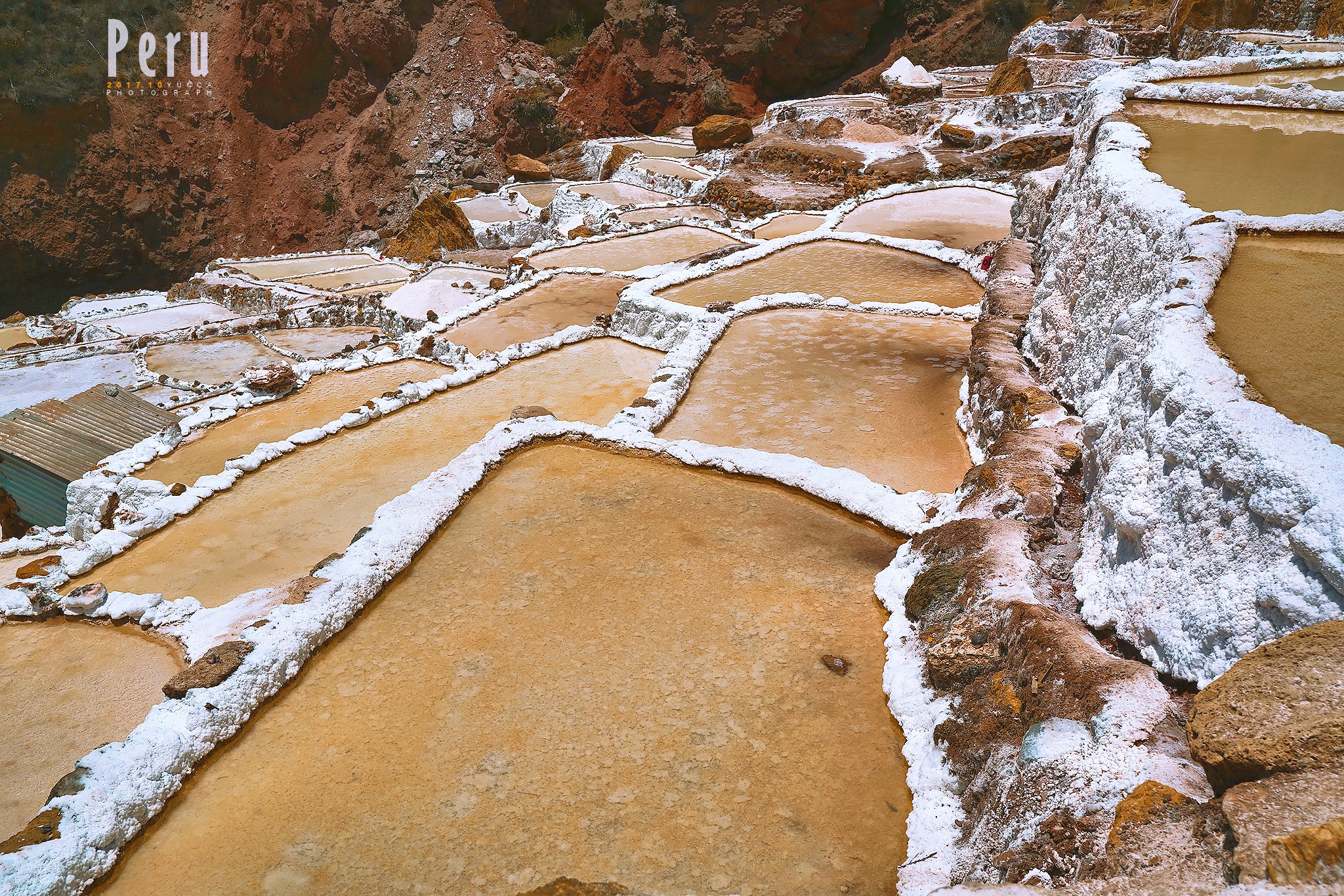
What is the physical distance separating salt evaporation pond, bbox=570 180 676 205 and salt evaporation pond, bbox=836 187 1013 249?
7968 mm

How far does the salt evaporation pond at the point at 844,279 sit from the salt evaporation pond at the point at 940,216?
1192mm

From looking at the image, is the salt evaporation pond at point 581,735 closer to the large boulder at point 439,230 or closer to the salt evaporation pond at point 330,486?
the salt evaporation pond at point 330,486

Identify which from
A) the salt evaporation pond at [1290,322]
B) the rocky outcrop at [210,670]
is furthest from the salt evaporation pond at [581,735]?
the salt evaporation pond at [1290,322]

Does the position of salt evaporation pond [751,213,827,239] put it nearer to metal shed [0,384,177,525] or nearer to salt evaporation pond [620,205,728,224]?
salt evaporation pond [620,205,728,224]

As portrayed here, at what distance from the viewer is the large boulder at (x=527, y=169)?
90.4 feet

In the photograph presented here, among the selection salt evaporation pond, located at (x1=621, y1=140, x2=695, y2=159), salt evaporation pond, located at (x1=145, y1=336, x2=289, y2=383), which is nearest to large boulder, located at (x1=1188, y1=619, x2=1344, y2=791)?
salt evaporation pond, located at (x1=145, y1=336, x2=289, y2=383)

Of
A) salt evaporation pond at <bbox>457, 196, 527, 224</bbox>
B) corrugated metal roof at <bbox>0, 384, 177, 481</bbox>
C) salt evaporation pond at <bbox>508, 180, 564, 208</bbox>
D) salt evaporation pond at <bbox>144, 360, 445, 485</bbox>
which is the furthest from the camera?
salt evaporation pond at <bbox>508, 180, 564, 208</bbox>

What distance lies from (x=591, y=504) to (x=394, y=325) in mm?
11120

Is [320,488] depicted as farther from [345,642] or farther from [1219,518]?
[1219,518]

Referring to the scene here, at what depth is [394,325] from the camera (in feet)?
51.4

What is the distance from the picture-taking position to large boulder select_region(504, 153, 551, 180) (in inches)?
1085

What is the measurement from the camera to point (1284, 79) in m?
8.12

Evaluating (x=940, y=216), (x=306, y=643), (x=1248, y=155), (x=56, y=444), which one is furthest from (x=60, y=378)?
(x=1248, y=155)

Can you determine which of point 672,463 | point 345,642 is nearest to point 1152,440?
point 672,463
